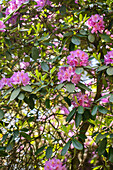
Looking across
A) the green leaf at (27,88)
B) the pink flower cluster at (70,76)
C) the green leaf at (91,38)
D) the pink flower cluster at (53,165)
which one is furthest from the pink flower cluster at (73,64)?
the pink flower cluster at (53,165)

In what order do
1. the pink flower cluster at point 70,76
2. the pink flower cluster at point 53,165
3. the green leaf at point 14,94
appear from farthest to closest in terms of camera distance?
the pink flower cluster at point 53,165
the pink flower cluster at point 70,76
the green leaf at point 14,94

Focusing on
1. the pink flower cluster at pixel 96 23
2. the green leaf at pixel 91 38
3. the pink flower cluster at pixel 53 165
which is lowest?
the pink flower cluster at pixel 53 165

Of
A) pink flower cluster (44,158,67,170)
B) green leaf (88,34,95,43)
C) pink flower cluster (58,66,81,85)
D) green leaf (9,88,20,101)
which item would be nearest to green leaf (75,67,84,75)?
pink flower cluster (58,66,81,85)

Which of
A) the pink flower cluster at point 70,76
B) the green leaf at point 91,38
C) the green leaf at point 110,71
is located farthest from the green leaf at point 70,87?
the green leaf at point 91,38

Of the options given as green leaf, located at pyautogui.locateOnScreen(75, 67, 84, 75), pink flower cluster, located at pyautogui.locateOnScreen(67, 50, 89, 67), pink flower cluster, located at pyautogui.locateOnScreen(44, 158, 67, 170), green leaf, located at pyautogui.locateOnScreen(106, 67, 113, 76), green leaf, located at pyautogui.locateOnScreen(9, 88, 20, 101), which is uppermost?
pink flower cluster, located at pyautogui.locateOnScreen(67, 50, 89, 67)

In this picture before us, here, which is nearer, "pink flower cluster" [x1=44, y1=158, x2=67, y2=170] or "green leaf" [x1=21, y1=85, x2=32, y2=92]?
"green leaf" [x1=21, y1=85, x2=32, y2=92]

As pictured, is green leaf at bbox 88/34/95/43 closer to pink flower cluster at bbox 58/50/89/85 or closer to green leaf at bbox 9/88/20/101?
pink flower cluster at bbox 58/50/89/85

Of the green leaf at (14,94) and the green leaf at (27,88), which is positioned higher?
the green leaf at (27,88)

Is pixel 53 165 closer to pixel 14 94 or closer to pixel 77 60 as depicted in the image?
pixel 14 94

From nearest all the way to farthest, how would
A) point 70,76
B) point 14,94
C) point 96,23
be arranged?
point 14,94, point 70,76, point 96,23

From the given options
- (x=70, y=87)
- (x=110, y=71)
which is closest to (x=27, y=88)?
(x=70, y=87)

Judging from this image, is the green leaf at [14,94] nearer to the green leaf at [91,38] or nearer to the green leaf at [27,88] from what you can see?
the green leaf at [27,88]

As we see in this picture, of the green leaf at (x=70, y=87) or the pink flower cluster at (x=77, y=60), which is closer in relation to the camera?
the green leaf at (x=70, y=87)

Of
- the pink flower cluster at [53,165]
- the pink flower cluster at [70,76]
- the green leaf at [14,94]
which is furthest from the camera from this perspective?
the pink flower cluster at [53,165]
